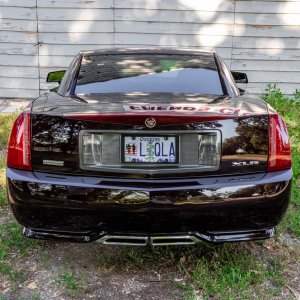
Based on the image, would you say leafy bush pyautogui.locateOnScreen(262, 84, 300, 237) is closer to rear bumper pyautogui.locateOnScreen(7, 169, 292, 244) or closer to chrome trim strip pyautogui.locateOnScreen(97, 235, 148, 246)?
rear bumper pyautogui.locateOnScreen(7, 169, 292, 244)

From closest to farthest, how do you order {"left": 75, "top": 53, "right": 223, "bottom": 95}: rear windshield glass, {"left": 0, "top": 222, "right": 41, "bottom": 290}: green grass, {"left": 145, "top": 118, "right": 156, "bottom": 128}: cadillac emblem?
{"left": 145, "top": 118, "right": 156, "bottom": 128}: cadillac emblem, {"left": 0, "top": 222, "right": 41, "bottom": 290}: green grass, {"left": 75, "top": 53, "right": 223, "bottom": 95}: rear windshield glass

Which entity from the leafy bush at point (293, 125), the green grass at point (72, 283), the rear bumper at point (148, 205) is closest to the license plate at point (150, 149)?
the rear bumper at point (148, 205)

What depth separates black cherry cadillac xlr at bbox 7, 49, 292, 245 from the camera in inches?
104

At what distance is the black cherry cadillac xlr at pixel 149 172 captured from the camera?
2.64 m

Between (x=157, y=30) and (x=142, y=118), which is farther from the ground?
(x=157, y=30)

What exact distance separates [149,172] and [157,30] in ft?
18.0

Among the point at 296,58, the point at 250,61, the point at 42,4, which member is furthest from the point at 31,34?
the point at 296,58

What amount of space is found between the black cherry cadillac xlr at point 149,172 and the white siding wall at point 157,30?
5176 millimetres

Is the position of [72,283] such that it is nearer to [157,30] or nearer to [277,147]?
[277,147]

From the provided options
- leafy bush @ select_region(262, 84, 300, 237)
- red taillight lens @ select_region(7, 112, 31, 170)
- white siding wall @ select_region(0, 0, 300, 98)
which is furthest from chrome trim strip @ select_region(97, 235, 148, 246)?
white siding wall @ select_region(0, 0, 300, 98)

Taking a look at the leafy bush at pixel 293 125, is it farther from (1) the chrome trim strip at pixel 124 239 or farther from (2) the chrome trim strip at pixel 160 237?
(1) the chrome trim strip at pixel 124 239

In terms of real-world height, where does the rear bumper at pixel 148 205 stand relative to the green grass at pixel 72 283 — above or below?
above

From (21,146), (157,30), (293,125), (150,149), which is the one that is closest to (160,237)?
(150,149)

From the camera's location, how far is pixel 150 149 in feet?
8.78
